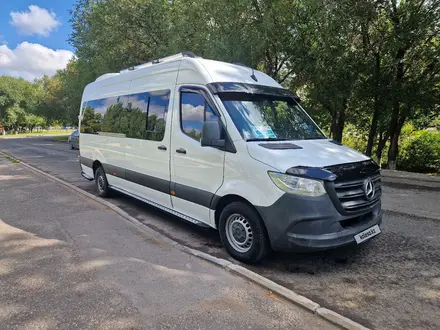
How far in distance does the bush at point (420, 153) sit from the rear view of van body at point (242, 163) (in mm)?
11431

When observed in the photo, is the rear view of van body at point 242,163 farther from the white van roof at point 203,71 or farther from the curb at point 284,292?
the curb at point 284,292

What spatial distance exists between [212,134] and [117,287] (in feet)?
6.60

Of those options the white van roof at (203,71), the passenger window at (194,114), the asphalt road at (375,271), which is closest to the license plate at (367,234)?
the asphalt road at (375,271)

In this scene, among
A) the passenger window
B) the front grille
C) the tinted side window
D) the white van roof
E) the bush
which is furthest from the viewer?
the bush

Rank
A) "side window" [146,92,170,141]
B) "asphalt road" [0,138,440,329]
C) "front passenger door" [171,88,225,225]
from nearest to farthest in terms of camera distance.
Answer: "asphalt road" [0,138,440,329] < "front passenger door" [171,88,225,225] < "side window" [146,92,170,141]

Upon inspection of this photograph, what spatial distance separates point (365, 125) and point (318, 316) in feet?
43.5

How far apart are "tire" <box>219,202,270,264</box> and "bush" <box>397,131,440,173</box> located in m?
12.7

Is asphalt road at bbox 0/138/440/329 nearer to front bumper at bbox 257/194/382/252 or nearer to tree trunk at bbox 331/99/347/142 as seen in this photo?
front bumper at bbox 257/194/382/252

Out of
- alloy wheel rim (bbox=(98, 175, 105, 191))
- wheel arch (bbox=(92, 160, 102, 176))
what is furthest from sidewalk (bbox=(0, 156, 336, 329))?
wheel arch (bbox=(92, 160, 102, 176))

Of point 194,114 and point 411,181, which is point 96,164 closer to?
point 194,114

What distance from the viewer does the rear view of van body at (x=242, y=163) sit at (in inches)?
138

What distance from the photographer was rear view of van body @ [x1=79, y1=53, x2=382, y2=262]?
351cm

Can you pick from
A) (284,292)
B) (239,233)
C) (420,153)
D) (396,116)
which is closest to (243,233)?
(239,233)

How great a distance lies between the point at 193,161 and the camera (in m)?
4.57
